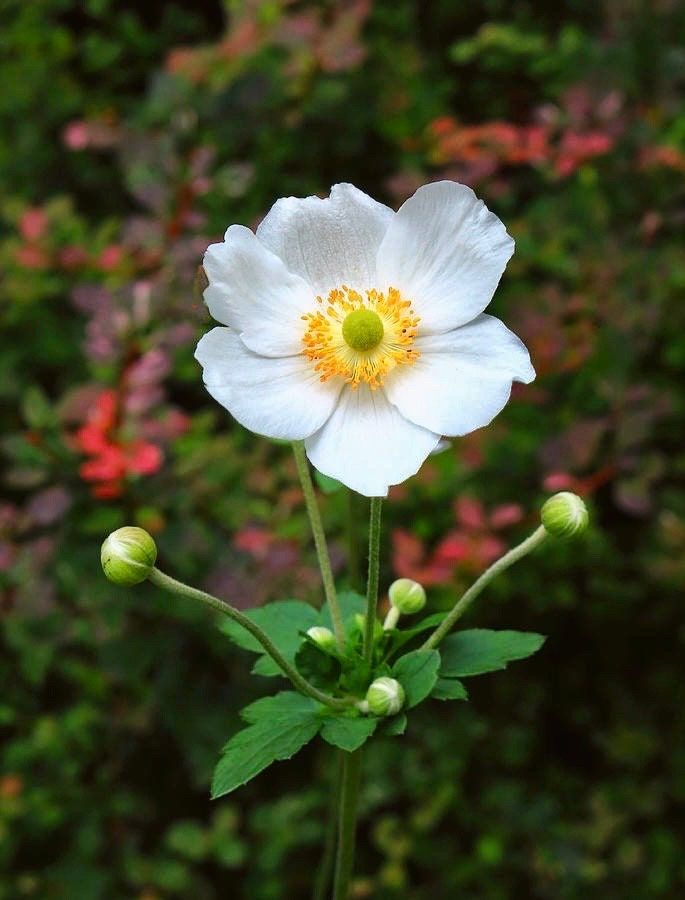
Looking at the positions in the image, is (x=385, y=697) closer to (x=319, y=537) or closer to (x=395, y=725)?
(x=395, y=725)

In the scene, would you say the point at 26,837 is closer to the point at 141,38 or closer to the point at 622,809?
the point at 622,809

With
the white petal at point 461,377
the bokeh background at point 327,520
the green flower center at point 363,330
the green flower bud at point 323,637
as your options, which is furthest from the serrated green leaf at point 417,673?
the bokeh background at point 327,520

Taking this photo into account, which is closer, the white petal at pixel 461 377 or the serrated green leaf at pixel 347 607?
the white petal at pixel 461 377

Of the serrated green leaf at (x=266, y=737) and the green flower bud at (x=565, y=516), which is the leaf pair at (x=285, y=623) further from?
the green flower bud at (x=565, y=516)

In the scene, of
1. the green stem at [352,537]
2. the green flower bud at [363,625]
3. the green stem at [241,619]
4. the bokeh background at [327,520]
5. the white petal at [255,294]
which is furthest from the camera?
the bokeh background at [327,520]

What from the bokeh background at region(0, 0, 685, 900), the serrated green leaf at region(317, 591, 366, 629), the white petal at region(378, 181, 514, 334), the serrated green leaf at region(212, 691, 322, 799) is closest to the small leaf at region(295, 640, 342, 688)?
the serrated green leaf at region(212, 691, 322, 799)

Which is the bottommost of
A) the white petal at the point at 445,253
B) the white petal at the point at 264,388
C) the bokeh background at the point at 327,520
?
the bokeh background at the point at 327,520

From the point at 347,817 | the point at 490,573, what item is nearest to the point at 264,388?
the point at 490,573
